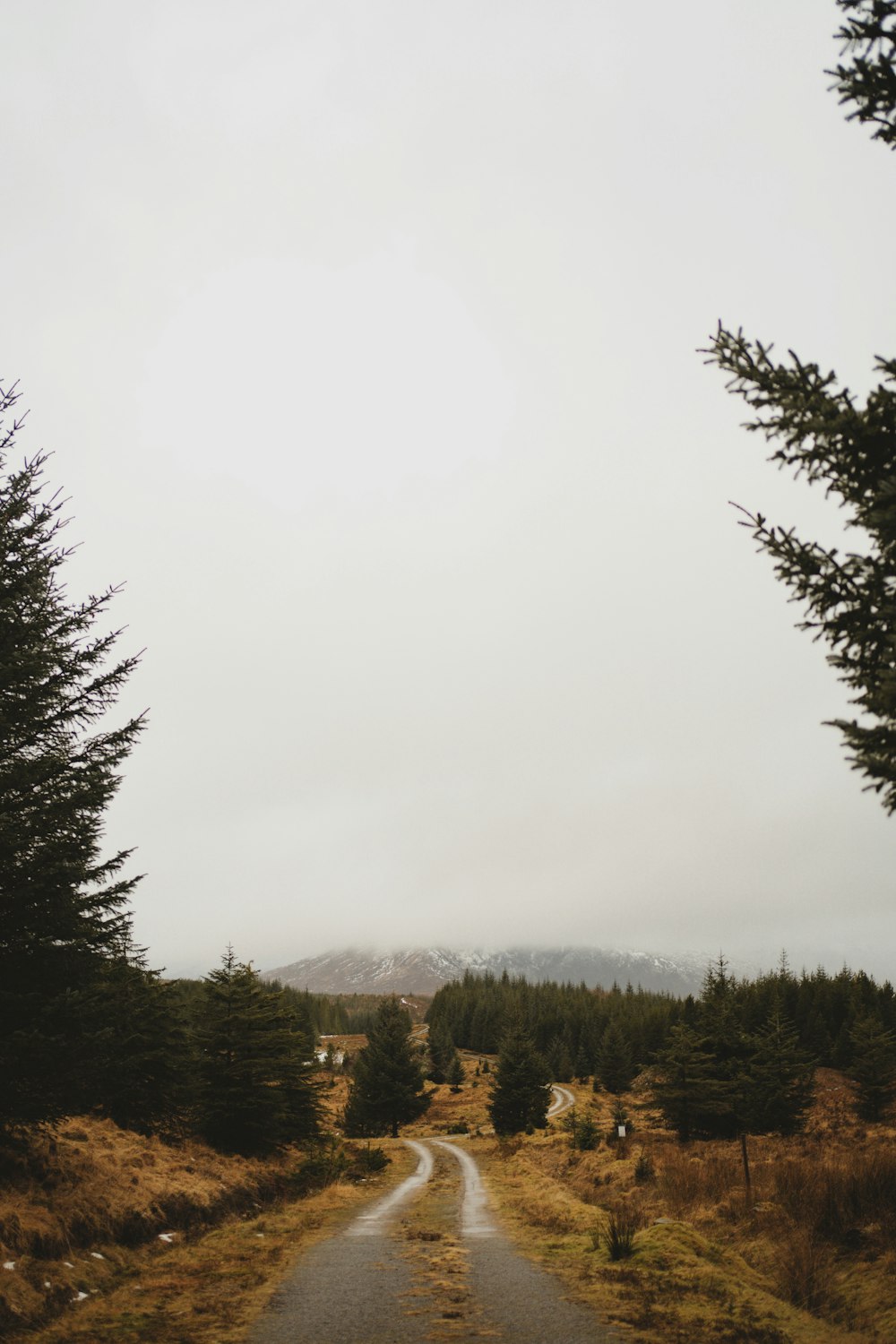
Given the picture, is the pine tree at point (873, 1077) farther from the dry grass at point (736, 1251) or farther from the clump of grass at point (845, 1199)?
the clump of grass at point (845, 1199)

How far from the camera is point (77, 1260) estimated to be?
10391mm

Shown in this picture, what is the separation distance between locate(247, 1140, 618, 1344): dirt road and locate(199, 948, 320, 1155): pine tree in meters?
7.28

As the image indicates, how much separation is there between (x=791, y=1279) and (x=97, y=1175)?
12.1 m

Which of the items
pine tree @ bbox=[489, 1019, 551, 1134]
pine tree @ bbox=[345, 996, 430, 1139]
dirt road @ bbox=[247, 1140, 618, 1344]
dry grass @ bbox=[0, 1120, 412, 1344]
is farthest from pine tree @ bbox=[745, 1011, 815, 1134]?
dry grass @ bbox=[0, 1120, 412, 1344]

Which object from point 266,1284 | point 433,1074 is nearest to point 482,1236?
point 266,1284

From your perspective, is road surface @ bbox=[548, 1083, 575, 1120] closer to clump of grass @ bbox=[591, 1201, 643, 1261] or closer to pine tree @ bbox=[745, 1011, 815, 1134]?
pine tree @ bbox=[745, 1011, 815, 1134]

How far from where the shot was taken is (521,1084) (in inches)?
1727

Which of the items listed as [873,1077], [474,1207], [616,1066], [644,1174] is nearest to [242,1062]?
[474,1207]

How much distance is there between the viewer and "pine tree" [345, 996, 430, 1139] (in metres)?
46.8

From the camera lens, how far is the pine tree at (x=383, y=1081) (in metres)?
46.8

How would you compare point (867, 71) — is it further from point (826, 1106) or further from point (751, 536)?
point (826, 1106)

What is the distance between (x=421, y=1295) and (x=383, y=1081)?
4258 cm

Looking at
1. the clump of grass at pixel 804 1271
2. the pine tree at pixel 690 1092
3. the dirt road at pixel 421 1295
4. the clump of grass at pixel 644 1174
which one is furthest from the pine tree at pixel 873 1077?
the clump of grass at pixel 804 1271

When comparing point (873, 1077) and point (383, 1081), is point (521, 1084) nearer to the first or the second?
point (383, 1081)
